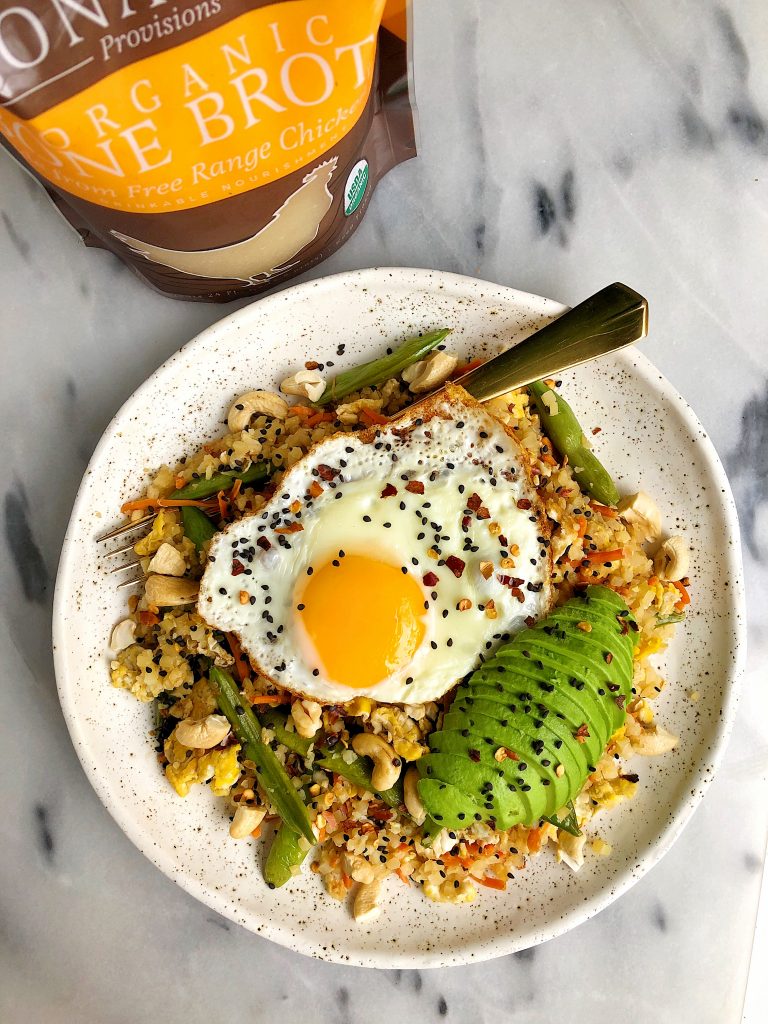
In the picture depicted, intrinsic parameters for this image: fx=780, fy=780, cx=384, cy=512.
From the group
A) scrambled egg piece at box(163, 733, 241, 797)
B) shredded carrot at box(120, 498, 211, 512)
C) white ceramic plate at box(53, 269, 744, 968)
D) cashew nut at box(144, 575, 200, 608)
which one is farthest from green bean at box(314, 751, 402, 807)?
shredded carrot at box(120, 498, 211, 512)

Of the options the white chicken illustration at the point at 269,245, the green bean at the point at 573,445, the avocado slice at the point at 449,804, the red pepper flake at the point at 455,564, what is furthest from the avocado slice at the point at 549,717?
the white chicken illustration at the point at 269,245

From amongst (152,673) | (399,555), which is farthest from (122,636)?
(399,555)

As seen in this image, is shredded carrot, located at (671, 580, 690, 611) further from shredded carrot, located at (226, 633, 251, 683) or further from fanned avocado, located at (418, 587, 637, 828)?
shredded carrot, located at (226, 633, 251, 683)

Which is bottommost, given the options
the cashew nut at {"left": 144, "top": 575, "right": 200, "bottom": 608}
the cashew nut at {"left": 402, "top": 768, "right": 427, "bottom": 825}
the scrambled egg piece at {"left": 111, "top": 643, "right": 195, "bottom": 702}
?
the cashew nut at {"left": 402, "top": 768, "right": 427, "bottom": 825}

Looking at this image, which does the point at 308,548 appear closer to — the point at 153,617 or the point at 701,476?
the point at 153,617

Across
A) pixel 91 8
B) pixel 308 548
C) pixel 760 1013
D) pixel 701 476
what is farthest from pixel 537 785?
pixel 91 8

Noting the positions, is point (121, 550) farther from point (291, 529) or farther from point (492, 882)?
point (492, 882)
